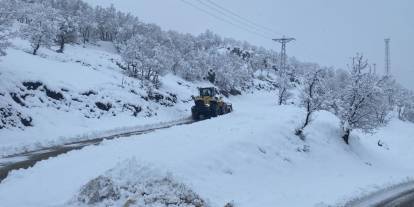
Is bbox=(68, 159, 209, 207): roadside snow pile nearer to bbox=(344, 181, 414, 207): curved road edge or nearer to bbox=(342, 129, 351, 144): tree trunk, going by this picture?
bbox=(344, 181, 414, 207): curved road edge

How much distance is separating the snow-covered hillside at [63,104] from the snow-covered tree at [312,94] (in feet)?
43.9

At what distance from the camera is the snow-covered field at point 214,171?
15.0 m

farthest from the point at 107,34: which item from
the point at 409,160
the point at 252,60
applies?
the point at 409,160

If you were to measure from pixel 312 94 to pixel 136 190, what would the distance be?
20712 millimetres

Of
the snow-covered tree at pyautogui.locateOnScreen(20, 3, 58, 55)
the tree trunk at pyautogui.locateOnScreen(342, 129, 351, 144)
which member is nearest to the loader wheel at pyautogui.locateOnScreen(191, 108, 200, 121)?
the tree trunk at pyautogui.locateOnScreen(342, 129, 351, 144)

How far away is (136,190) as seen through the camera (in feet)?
48.7

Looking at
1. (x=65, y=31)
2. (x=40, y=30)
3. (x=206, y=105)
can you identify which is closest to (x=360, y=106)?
(x=206, y=105)

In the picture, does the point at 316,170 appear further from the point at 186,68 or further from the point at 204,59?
the point at 204,59

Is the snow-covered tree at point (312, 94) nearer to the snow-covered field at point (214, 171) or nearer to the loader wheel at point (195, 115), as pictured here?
the snow-covered field at point (214, 171)

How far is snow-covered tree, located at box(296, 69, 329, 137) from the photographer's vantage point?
32.1 meters

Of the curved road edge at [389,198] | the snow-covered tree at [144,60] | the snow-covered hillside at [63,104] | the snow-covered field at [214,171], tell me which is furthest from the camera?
the snow-covered tree at [144,60]

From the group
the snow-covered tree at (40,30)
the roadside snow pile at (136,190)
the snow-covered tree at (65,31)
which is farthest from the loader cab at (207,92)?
the snow-covered tree at (65,31)

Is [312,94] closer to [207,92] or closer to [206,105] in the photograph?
[206,105]

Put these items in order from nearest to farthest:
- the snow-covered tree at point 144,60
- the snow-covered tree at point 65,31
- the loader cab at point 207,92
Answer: the loader cab at point 207,92
the snow-covered tree at point 144,60
the snow-covered tree at point 65,31
